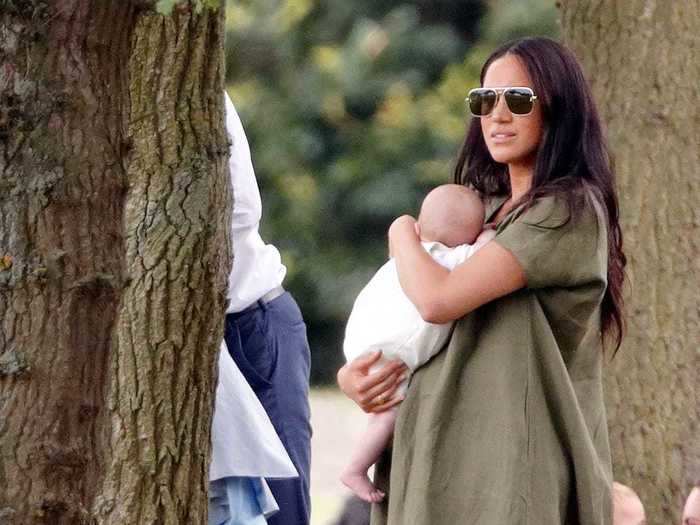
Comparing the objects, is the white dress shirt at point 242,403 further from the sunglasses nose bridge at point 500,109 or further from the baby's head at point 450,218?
the sunglasses nose bridge at point 500,109

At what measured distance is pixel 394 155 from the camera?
2214 cm

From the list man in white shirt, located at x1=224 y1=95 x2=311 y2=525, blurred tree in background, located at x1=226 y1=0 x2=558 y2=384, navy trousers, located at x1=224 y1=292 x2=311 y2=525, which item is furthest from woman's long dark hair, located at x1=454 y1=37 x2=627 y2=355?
blurred tree in background, located at x1=226 y1=0 x2=558 y2=384

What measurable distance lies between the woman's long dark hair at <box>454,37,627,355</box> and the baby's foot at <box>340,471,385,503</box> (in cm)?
57

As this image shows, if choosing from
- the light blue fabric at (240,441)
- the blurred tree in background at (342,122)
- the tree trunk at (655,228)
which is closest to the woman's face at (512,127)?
the light blue fabric at (240,441)

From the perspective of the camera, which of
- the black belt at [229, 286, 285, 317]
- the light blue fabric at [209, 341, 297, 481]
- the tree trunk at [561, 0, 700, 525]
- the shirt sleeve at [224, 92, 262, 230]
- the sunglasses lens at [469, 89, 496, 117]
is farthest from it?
the tree trunk at [561, 0, 700, 525]

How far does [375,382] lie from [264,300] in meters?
0.62

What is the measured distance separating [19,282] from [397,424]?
0.93m

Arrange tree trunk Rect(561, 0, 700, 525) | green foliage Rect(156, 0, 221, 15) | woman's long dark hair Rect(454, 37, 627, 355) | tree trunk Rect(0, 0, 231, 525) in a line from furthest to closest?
tree trunk Rect(561, 0, 700, 525)
woman's long dark hair Rect(454, 37, 627, 355)
tree trunk Rect(0, 0, 231, 525)
green foliage Rect(156, 0, 221, 15)

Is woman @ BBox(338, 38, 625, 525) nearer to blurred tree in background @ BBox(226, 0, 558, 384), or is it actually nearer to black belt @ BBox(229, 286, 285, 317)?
black belt @ BBox(229, 286, 285, 317)

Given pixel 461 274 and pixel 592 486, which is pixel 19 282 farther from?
pixel 592 486

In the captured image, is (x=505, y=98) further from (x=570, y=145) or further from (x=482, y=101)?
(x=570, y=145)

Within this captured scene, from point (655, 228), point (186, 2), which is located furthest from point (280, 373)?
point (655, 228)

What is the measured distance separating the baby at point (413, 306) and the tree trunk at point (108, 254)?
0.59 metres

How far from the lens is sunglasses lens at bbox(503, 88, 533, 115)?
3479 millimetres
